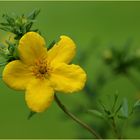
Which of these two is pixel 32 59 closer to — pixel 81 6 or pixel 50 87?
pixel 50 87

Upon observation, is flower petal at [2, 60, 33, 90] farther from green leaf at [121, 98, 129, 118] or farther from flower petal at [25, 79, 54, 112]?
green leaf at [121, 98, 129, 118]

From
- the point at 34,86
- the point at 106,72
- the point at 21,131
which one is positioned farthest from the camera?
the point at 21,131

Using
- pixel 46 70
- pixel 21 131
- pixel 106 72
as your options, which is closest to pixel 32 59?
pixel 46 70

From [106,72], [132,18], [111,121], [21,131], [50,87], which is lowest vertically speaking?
[21,131]

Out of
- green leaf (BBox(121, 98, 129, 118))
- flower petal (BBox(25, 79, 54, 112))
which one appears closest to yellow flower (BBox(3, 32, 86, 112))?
flower petal (BBox(25, 79, 54, 112))

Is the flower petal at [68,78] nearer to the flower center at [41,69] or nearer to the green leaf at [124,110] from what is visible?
the flower center at [41,69]

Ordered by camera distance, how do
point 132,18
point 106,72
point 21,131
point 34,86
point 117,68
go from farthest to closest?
point 132,18, point 21,131, point 106,72, point 117,68, point 34,86

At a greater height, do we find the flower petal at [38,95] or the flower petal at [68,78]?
the flower petal at [68,78]

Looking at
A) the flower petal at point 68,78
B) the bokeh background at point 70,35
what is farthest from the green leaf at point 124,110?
the bokeh background at point 70,35
